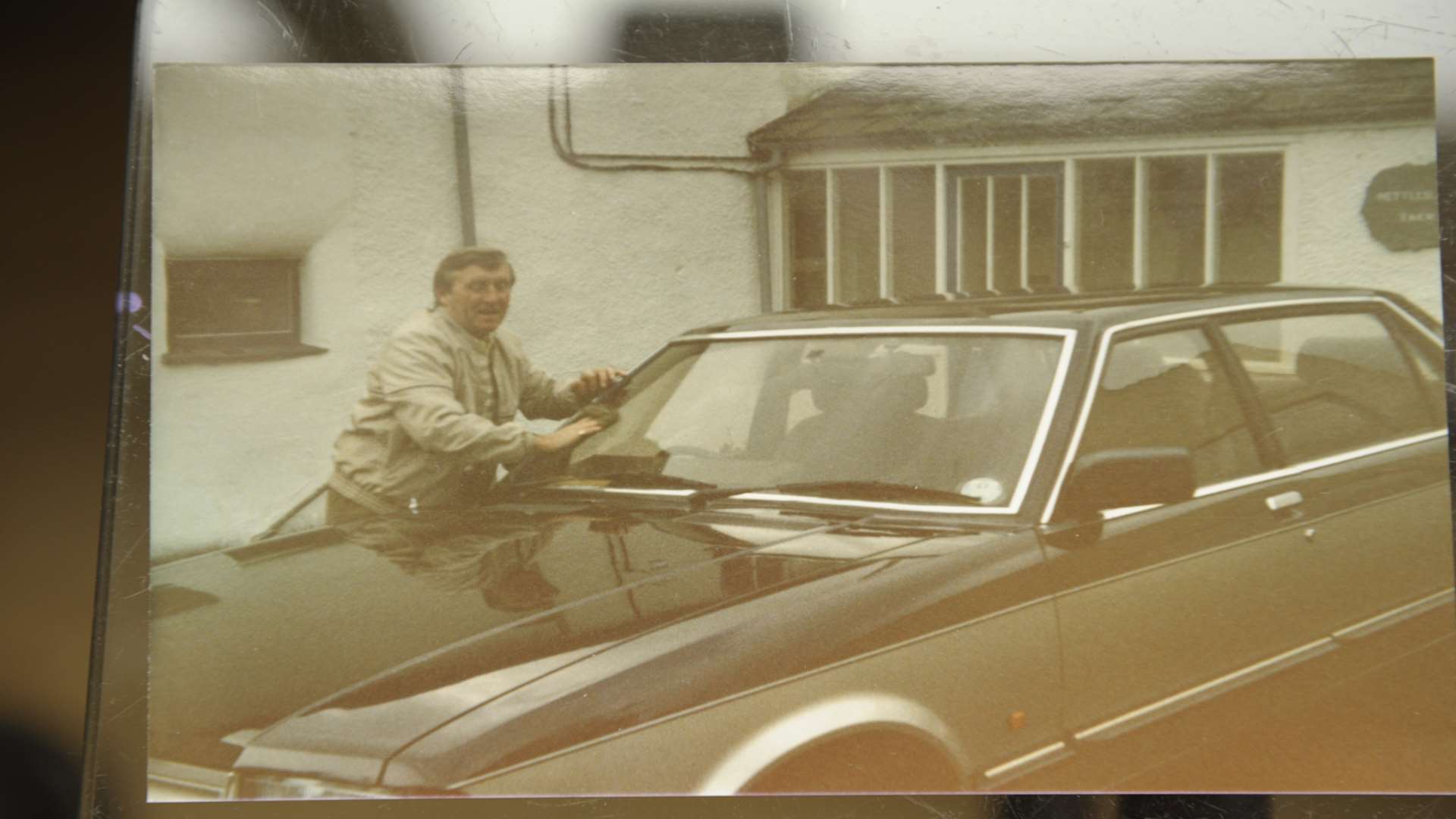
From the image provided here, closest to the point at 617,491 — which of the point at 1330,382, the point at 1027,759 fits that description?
the point at 1027,759

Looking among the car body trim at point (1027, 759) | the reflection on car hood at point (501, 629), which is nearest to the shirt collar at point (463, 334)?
the reflection on car hood at point (501, 629)

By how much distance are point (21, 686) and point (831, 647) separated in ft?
7.04

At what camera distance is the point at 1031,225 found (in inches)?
106

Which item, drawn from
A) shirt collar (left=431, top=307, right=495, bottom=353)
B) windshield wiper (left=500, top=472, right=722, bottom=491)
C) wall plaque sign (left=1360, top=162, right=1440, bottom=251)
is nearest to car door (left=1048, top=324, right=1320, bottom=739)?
wall plaque sign (left=1360, top=162, right=1440, bottom=251)

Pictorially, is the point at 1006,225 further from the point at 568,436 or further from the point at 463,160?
the point at 463,160

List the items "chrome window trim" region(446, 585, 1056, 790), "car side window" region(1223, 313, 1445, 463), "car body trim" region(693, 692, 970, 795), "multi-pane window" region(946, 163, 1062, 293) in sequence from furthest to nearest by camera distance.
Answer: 1. "multi-pane window" region(946, 163, 1062, 293)
2. "car side window" region(1223, 313, 1445, 463)
3. "car body trim" region(693, 692, 970, 795)
4. "chrome window trim" region(446, 585, 1056, 790)

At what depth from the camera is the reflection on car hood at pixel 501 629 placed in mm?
2252

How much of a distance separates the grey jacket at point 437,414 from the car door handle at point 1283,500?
163 cm

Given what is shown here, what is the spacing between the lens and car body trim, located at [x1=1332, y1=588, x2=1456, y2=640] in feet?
8.46

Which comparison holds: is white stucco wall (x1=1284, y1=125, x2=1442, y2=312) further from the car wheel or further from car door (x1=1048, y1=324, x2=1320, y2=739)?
the car wheel

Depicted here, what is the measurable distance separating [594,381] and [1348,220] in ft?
6.13

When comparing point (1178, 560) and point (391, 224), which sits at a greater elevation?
point (391, 224)

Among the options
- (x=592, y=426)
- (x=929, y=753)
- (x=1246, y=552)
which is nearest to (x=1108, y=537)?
(x=1246, y=552)

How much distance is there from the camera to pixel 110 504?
2844mm
